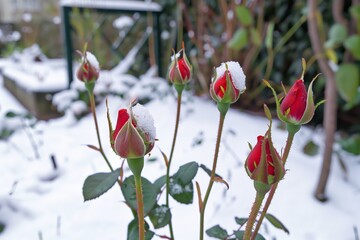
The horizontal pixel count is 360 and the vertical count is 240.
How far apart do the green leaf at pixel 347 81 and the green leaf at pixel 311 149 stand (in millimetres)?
269

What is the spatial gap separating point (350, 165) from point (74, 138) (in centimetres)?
116

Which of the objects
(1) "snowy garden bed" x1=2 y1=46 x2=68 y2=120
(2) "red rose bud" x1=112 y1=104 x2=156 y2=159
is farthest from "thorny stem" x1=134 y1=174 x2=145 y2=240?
(1) "snowy garden bed" x1=2 y1=46 x2=68 y2=120

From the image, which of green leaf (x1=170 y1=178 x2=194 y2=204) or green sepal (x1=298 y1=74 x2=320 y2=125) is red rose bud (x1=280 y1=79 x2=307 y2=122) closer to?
green sepal (x1=298 y1=74 x2=320 y2=125)

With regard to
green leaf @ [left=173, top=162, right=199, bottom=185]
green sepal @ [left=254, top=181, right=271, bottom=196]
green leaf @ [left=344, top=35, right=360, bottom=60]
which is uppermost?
green sepal @ [left=254, top=181, right=271, bottom=196]

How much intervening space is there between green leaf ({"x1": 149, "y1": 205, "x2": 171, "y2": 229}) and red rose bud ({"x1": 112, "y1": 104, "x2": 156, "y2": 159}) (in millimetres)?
222

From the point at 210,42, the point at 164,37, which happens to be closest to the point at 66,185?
the point at 210,42

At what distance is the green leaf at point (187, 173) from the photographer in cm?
57

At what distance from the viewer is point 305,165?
1.38 meters

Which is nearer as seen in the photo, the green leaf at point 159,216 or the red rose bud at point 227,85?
the red rose bud at point 227,85

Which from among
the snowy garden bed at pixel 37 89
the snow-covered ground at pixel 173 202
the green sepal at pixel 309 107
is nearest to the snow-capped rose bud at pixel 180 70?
the green sepal at pixel 309 107

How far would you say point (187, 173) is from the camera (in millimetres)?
572

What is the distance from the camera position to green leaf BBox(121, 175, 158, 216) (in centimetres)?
53

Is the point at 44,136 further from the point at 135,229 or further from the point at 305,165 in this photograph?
the point at 135,229

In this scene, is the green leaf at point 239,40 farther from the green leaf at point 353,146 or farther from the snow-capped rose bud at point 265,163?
the snow-capped rose bud at point 265,163
